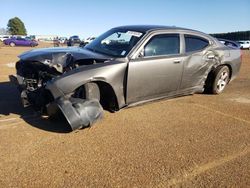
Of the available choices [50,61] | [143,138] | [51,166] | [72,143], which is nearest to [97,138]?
[72,143]

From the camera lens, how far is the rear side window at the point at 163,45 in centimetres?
534

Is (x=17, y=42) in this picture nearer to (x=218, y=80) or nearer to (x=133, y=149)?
(x=218, y=80)

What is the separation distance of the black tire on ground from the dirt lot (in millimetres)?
1107

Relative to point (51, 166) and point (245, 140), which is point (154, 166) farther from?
point (245, 140)

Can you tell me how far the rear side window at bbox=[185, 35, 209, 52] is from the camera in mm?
6020

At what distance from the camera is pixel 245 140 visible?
169 inches

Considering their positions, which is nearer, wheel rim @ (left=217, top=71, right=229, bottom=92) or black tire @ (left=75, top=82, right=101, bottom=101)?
black tire @ (left=75, top=82, right=101, bottom=101)

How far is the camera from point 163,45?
5.59m

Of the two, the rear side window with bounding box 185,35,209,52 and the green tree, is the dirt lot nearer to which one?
the rear side window with bounding box 185,35,209,52

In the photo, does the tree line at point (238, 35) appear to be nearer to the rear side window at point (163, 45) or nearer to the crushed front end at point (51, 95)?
the rear side window at point (163, 45)

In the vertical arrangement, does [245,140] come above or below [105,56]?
below

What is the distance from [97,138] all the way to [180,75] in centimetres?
237

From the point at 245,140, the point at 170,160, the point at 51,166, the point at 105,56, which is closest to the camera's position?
the point at 51,166

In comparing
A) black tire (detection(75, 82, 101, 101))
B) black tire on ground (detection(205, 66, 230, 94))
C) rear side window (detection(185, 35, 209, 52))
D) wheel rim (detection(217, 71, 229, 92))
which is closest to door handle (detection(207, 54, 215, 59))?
rear side window (detection(185, 35, 209, 52))
